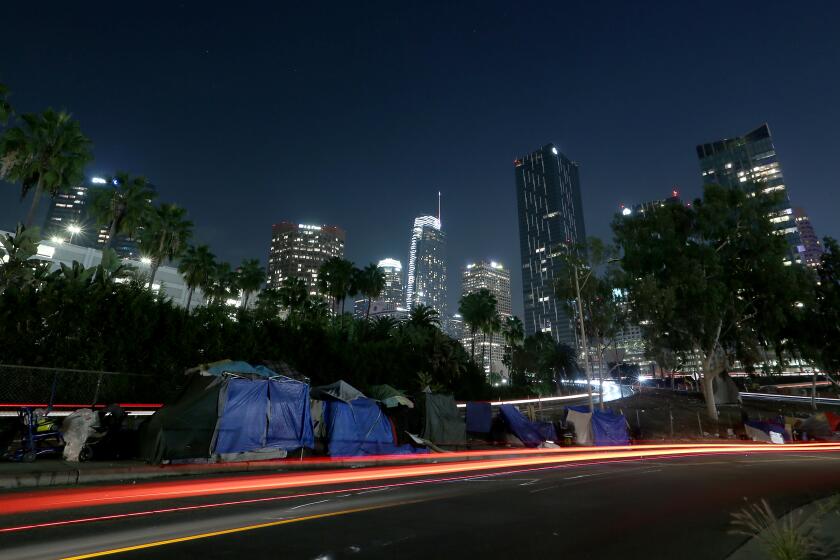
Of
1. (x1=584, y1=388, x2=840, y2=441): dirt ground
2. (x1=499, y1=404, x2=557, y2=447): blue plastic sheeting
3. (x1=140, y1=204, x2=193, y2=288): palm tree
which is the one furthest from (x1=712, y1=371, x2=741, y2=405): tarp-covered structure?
(x1=140, y1=204, x2=193, y2=288): palm tree

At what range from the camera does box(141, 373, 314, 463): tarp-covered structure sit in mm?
12023

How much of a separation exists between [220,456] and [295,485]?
3.58 metres

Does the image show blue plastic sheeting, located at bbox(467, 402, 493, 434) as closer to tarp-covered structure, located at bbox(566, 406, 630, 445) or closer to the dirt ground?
tarp-covered structure, located at bbox(566, 406, 630, 445)

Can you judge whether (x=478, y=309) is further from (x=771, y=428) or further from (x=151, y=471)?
(x=151, y=471)

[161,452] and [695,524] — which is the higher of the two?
[161,452]

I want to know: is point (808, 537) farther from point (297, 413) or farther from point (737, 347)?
point (737, 347)

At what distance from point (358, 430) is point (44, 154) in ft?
88.6

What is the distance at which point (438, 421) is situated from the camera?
2048 cm

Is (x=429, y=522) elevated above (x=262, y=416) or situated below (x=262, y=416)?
below

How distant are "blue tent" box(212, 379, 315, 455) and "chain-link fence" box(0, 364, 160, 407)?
442 cm

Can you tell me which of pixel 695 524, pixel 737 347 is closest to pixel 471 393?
pixel 737 347

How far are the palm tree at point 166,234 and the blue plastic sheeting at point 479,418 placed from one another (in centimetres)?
3121

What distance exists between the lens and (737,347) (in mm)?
38188

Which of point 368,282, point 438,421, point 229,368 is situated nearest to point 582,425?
point 438,421
